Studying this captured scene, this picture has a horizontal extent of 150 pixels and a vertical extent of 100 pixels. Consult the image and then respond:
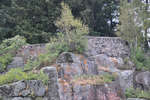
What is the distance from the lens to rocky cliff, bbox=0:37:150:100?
529 cm

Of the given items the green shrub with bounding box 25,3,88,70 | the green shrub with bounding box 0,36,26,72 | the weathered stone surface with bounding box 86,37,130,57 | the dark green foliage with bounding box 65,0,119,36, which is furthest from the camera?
the dark green foliage with bounding box 65,0,119,36

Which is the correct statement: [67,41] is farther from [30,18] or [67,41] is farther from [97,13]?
[97,13]

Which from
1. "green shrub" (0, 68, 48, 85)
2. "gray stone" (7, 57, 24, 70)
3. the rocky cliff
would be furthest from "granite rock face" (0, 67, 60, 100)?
"gray stone" (7, 57, 24, 70)

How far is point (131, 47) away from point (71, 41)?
143 inches

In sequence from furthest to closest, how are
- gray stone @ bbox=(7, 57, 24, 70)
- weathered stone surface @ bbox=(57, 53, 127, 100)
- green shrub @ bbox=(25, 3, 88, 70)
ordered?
gray stone @ bbox=(7, 57, 24, 70), green shrub @ bbox=(25, 3, 88, 70), weathered stone surface @ bbox=(57, 53, 127, 100)

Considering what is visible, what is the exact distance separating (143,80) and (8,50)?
265 inches

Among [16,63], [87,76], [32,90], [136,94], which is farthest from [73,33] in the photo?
[136,94]

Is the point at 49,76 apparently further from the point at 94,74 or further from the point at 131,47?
the point at 131,47

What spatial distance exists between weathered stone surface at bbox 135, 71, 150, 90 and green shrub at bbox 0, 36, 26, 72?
19.7 feet

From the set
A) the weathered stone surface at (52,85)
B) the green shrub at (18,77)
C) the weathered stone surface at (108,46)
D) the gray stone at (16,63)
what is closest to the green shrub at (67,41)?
the gray stone at (16,63)

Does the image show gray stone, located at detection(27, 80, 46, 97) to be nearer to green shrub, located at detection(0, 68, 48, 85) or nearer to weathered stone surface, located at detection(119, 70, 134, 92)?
green shrub, located at detection(0, 68, 48, 85)

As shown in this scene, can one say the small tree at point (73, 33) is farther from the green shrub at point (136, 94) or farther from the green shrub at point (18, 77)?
the green shrub at point (136, 94)

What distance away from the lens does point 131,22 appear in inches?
362

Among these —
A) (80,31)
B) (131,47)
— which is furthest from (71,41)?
(131,47)
